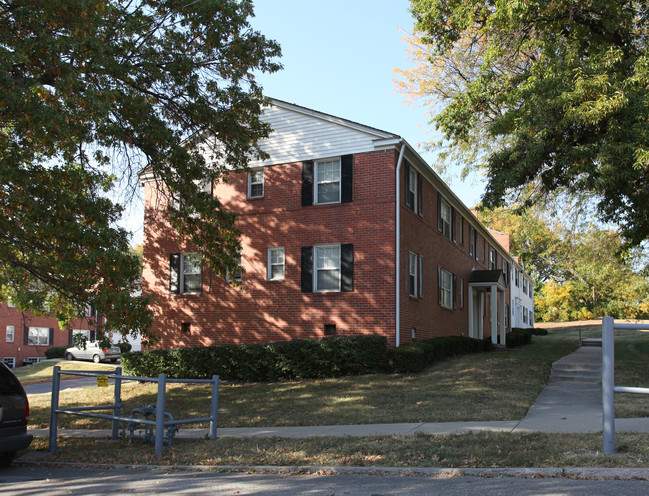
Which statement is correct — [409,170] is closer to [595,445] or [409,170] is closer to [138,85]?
[138,85]

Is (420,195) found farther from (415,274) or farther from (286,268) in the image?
(286,268)

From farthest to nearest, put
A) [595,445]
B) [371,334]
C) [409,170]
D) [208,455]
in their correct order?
1. [409,170]
2. [371,334]
3. [208,455]
4. [595,445]

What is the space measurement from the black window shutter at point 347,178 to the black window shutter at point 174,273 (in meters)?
6.91

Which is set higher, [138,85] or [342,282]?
[138,85]

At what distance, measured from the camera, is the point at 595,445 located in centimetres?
700

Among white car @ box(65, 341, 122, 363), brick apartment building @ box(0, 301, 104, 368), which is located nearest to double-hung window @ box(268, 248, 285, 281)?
white car @ box(65, 341, 122, 363)

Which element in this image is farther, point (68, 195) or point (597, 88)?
point (597, 88)

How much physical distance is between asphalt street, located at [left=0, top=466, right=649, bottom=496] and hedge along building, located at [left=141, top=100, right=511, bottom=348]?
957cm

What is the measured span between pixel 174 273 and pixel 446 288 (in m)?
11.0

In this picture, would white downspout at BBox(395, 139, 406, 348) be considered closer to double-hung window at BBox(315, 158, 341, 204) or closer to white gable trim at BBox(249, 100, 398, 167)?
white gable trim at BBox(249, 100, 398, 167)

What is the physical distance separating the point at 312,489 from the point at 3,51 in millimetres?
8419

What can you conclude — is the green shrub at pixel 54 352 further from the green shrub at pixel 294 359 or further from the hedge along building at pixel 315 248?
the green shrub at pixel 294 359

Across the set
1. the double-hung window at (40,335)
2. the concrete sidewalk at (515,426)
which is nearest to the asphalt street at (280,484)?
the concrete sidewalk at (515,426)

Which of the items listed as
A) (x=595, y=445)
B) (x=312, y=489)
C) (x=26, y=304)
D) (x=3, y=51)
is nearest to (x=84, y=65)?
(x=3, y=51)
